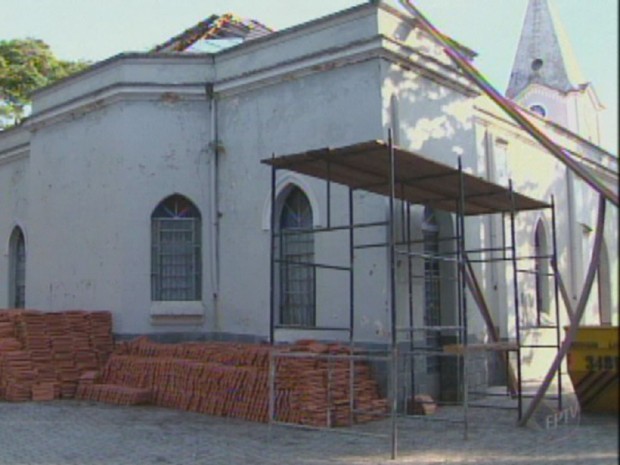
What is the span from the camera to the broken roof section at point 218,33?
18453 millimetres

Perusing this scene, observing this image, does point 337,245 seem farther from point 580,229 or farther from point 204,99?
point 580,229

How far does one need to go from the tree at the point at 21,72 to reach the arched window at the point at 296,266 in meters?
18.1

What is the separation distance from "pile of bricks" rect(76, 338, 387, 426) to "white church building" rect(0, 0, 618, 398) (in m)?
0.81

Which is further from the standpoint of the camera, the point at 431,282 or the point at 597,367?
the point at 431,282

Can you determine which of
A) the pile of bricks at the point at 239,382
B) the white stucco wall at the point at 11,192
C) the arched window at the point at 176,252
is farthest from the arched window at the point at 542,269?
the white stucco wall at the point at 11,192

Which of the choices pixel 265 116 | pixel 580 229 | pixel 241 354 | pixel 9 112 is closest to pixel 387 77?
pixel 265 116

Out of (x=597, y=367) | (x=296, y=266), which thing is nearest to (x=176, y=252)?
(x=296, y=266)

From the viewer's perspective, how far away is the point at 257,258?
1445 centimetres

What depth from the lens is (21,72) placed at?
Result: 29.2 meters

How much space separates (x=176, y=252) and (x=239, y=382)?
4.25 metres

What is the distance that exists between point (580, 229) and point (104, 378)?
13.7 m

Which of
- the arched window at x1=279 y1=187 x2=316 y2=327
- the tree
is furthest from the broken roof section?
the tree

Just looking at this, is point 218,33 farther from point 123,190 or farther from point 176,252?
point 176,252

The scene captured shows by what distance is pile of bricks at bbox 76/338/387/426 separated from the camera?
11023 mm
